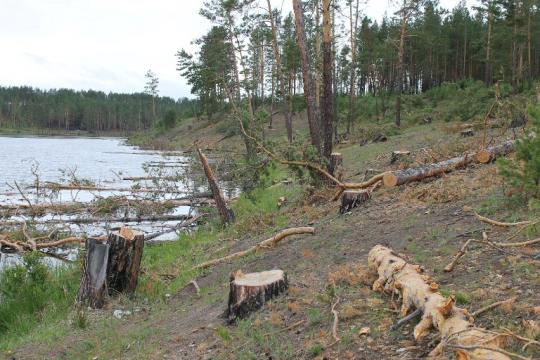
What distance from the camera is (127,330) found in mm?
6344

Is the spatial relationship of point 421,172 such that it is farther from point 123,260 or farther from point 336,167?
point 123,260

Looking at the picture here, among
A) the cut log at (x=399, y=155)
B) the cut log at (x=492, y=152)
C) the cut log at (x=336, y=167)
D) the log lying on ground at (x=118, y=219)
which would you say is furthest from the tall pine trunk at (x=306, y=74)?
the log lying on ground at (x=118, y=219)

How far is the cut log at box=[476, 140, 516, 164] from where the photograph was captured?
35.3 ft

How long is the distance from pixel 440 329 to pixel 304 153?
799 centimetres

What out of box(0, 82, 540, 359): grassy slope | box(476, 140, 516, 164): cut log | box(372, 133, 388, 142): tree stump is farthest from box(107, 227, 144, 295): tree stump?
box(372, 133, 388, 142): tree stump

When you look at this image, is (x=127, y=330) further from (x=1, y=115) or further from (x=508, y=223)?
(x=1, y=115)

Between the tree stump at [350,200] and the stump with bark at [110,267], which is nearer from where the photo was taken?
the stump with bark at [110,267]

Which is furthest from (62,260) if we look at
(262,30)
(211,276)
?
(262,30)

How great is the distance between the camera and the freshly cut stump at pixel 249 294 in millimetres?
5594

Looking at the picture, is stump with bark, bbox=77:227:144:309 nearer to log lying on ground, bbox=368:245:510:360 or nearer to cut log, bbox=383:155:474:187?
log lying on ground, bbox=368:245:510:360

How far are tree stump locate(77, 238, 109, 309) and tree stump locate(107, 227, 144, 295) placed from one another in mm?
106

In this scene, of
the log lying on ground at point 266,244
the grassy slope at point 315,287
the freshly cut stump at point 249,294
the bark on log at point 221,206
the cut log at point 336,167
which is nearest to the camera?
the grassy slope at point 315,287

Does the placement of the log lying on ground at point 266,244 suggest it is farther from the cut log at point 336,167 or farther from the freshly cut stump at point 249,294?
the cut log at point 336,167

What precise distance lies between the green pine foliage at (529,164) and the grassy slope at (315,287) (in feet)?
1.25
